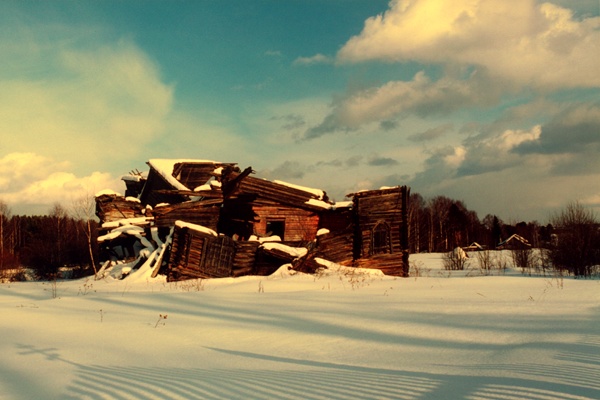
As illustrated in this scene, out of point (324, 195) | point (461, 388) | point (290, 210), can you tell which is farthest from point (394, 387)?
point (324, 195)

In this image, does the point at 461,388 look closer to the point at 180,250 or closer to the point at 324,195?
the point at 180,250

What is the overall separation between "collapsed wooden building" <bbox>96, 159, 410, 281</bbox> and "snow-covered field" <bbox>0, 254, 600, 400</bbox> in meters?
9.39

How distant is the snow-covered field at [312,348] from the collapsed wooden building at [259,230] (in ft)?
30.8

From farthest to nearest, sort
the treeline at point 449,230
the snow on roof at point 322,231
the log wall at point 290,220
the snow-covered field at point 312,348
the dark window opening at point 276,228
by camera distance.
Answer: the treeline at point 449,230 < the dark window opening at point 276,228 < the log wall at point 290,220 < the snow on roof at point 322,231 < the snow-covered field at point 312,348

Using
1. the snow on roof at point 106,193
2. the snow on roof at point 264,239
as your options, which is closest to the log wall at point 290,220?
the snow on roof at point 264,239

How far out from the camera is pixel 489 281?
45.8ft

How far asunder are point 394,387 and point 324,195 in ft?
77.2

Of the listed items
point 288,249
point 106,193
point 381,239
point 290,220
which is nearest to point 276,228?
point 290,220

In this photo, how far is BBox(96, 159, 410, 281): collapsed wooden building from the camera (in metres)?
20.1

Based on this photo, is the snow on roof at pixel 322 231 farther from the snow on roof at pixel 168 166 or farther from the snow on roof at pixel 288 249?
the snow on roof at pixel 168 166

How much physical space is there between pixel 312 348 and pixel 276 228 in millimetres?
19520

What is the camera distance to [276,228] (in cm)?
2538

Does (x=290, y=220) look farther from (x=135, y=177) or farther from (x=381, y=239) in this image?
(x=135, y=177)

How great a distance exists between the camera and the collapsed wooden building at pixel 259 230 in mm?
20125
